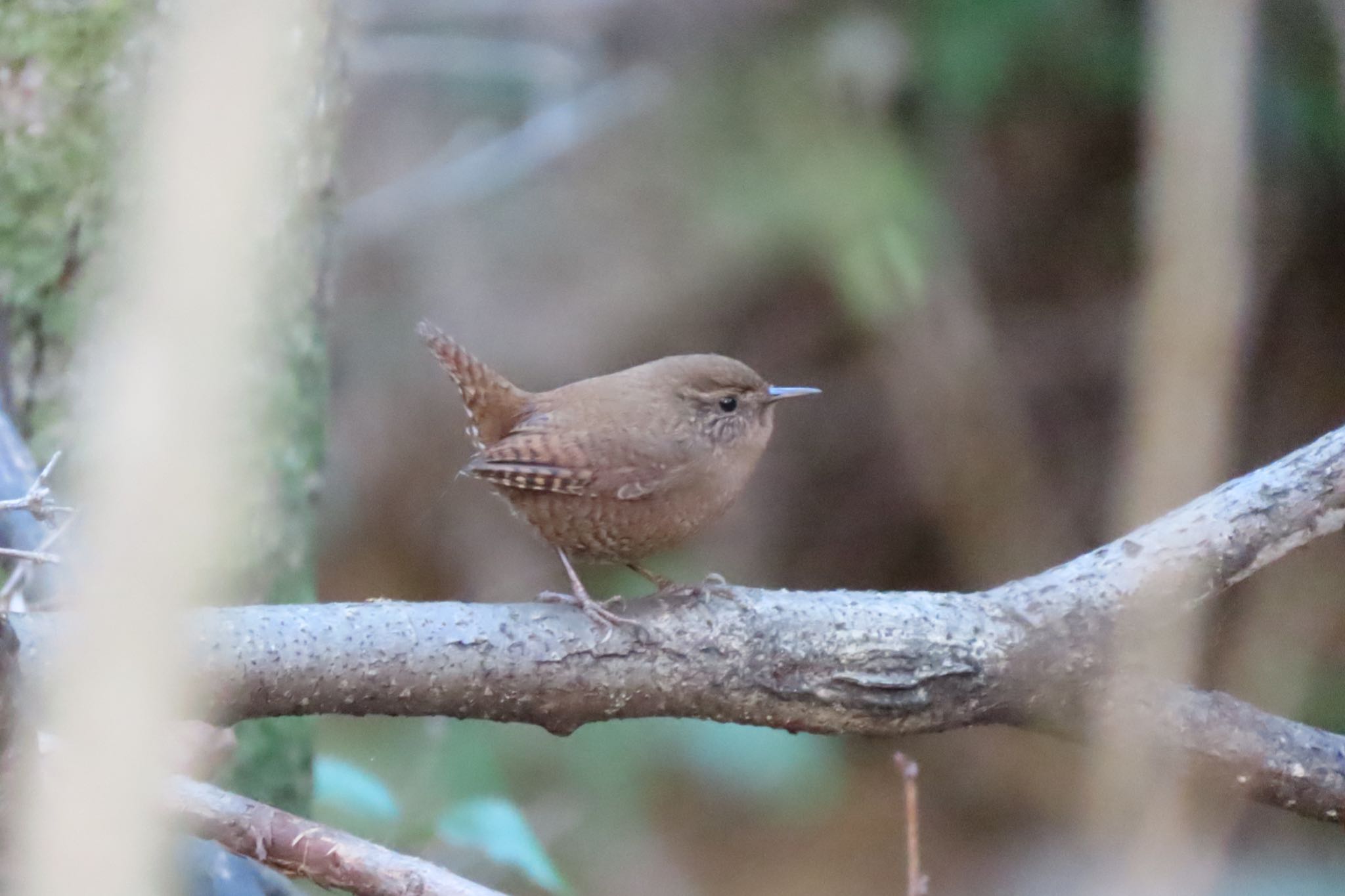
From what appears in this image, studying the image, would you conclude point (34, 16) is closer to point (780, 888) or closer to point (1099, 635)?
point (1099, 635)

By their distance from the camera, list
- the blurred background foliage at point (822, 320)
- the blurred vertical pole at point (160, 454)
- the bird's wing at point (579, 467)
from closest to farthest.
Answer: the blurred vertical pole at point (160, 454) → the bird's wing at point (579, 467) → the blurred background foliage at point (822, 320)

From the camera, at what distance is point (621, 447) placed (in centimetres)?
245

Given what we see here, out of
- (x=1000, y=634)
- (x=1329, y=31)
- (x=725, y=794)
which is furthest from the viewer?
(x=725, y=794)

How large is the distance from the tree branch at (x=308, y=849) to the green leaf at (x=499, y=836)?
Result: 0.38 m

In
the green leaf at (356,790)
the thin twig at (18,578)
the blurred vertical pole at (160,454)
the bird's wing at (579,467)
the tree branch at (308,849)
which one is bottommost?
the green leaf at (356,790)

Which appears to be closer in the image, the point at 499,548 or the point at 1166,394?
the point at 1166,394

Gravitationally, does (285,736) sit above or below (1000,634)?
below

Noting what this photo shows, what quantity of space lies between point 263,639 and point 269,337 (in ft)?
3.58

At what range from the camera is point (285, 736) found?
285 centimetres

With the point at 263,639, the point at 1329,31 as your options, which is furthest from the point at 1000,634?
the point at 1329,31

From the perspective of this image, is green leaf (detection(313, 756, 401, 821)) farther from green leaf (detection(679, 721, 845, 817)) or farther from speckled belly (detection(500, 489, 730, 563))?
green leaf (detection(679, 721, 845, 817))

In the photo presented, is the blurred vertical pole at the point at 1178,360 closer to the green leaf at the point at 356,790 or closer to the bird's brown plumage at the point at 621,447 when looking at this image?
the bird's brown plumage at the point at 621,447

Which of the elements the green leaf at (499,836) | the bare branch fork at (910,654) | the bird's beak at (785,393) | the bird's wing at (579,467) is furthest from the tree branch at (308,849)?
the bird's beak at (785,393)

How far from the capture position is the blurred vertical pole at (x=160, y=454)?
0.65 meters
